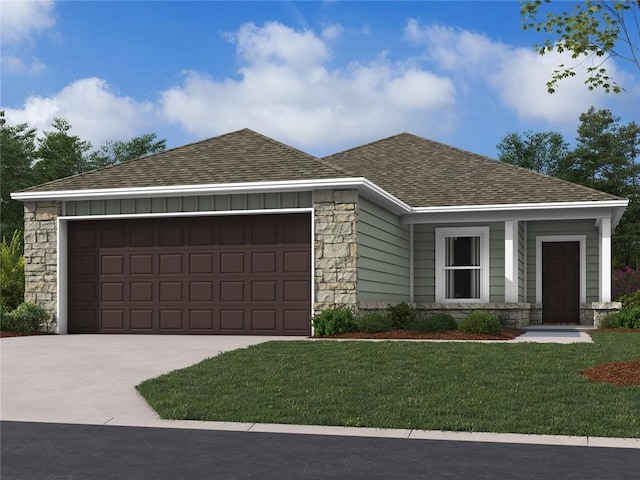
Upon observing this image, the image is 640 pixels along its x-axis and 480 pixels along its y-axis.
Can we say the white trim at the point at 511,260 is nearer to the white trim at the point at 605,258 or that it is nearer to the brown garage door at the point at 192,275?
the white trim at the point at 605,258

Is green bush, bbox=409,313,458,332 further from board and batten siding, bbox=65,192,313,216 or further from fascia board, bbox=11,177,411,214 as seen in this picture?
A: board and batten siding, bbox=65,192,313,216

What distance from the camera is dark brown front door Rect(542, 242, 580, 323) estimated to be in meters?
23.6

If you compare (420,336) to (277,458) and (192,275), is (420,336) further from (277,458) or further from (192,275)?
(277,458)

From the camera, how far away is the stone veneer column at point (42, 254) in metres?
19.4

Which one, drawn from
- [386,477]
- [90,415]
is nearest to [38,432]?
[90,415]

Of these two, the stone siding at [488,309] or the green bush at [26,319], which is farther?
the stone siding at [488,309]

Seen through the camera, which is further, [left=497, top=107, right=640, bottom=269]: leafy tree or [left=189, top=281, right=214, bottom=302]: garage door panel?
[left=497, top=107, right=640, bottom=269]: leafy tree

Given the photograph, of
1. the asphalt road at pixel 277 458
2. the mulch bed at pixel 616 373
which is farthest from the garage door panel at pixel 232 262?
the asphalt road at pixel 277 458

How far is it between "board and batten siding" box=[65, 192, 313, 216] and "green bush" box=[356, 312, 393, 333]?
2.73 metres

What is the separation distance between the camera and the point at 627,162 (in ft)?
158

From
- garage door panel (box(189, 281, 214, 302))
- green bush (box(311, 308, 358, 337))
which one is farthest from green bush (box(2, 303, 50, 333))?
green bush (box(311, 308, 358, 337))

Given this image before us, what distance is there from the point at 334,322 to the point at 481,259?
636 cm

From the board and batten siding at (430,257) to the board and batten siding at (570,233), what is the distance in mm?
2400

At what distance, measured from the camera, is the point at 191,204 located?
1845 centimetres
